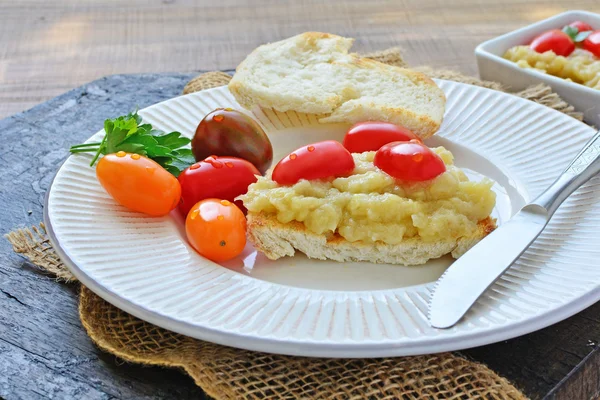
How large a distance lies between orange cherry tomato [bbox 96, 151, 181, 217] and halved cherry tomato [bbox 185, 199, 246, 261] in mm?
145

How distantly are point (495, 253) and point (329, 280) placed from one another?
57 centimetres

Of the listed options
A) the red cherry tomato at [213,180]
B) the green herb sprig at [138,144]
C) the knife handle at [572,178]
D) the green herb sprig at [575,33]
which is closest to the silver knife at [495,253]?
the knife handle at [572,178]

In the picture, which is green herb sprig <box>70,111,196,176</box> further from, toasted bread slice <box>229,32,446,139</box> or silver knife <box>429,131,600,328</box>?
silver knife <box>429,131,600,328</box>

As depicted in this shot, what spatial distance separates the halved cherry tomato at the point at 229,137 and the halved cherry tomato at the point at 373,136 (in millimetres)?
407

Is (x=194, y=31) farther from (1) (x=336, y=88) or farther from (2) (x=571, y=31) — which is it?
(2) (x=571, y=31)

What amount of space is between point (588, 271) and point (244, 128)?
145 cm

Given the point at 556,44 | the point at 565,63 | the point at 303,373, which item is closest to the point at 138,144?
the point at 303,373

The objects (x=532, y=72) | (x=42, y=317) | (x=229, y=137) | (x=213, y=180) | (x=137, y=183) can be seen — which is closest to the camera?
(x=42, y=317)

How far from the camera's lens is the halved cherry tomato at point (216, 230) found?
8.00ft

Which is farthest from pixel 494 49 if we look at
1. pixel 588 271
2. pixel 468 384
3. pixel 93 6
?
pixel 93 6

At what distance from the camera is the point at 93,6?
6.28 m

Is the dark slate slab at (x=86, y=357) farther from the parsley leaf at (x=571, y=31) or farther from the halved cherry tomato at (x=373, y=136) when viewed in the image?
the parsley leaf at (x=571, y=31)

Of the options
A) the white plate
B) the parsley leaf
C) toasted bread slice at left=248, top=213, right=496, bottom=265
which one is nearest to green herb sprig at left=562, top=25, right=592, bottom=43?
the parsley leaf

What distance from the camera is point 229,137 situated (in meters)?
2.93
